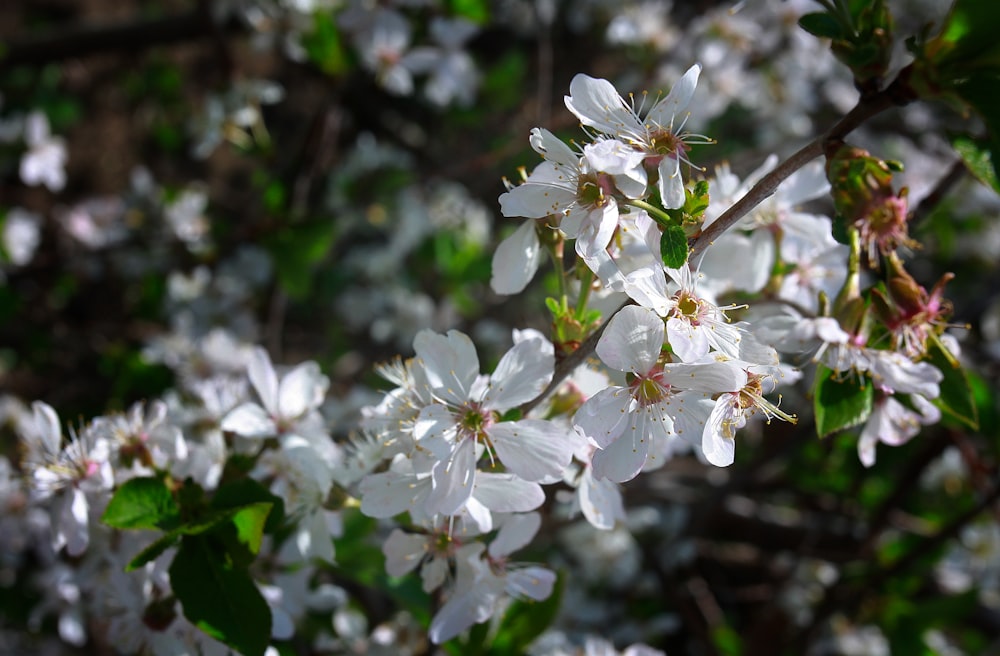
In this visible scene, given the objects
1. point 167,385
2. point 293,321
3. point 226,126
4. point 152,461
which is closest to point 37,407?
point 152,461

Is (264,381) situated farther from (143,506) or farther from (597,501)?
(597,501)

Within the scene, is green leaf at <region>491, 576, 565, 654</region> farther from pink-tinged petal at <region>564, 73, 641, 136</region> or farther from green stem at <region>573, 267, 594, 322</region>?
pink-tinged petal at <region>564, 73, 641, 136</region>

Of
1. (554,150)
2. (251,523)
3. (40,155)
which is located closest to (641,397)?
(554,150)

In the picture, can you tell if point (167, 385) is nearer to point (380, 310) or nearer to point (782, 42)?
point (380, 310)

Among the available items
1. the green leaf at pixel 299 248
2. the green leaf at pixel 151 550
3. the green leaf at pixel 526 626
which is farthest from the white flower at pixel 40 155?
the green leaf at pixel 526 626

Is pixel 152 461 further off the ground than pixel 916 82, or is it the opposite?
pixel 916 82
